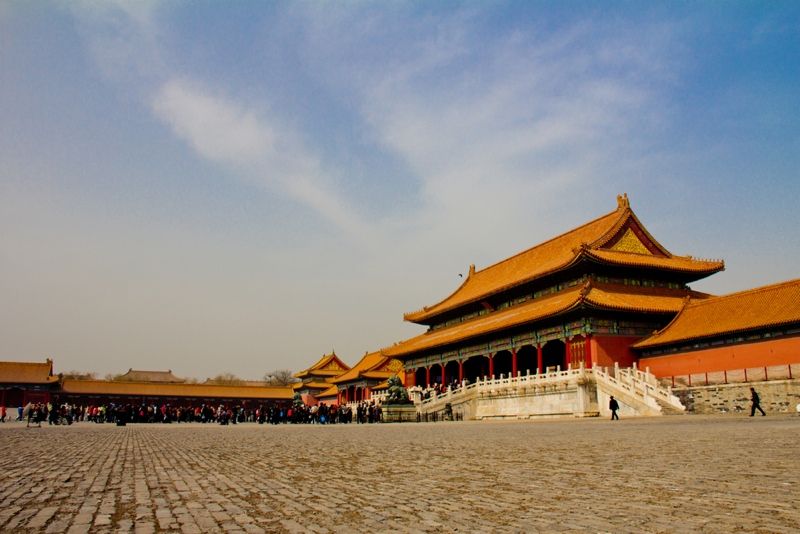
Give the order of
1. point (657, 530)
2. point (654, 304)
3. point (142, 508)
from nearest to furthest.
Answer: point (657, 530) < point (142, 508) < point (654, 304)

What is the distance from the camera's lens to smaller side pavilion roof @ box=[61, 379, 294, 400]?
205ft

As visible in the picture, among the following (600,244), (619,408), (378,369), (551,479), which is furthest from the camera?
(378,369)

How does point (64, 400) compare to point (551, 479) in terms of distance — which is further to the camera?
point (64, 400)

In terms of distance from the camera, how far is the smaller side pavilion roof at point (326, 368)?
77875 millimetres

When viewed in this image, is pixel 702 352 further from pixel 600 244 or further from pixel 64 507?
pixel 64 507

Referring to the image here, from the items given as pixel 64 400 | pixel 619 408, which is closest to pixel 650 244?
pixel 619 408

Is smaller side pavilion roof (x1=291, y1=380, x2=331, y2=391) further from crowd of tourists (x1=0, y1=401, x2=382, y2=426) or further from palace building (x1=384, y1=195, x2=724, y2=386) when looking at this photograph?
crowd of tourists (x1=0, y1=401, x2=382, y2=426)

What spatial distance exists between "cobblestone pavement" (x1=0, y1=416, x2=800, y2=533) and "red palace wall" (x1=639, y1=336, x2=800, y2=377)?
51.5 feet

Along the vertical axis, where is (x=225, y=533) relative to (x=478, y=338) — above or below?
below

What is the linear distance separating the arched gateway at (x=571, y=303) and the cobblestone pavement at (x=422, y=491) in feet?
67.0

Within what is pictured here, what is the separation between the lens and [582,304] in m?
29.5

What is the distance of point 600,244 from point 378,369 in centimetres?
3053

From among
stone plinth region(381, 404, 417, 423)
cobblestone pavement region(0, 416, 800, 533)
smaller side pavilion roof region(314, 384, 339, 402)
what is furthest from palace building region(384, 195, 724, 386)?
smaller side pavilion roof region(314, 384, 339, 402)

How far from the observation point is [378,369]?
6003 cm
